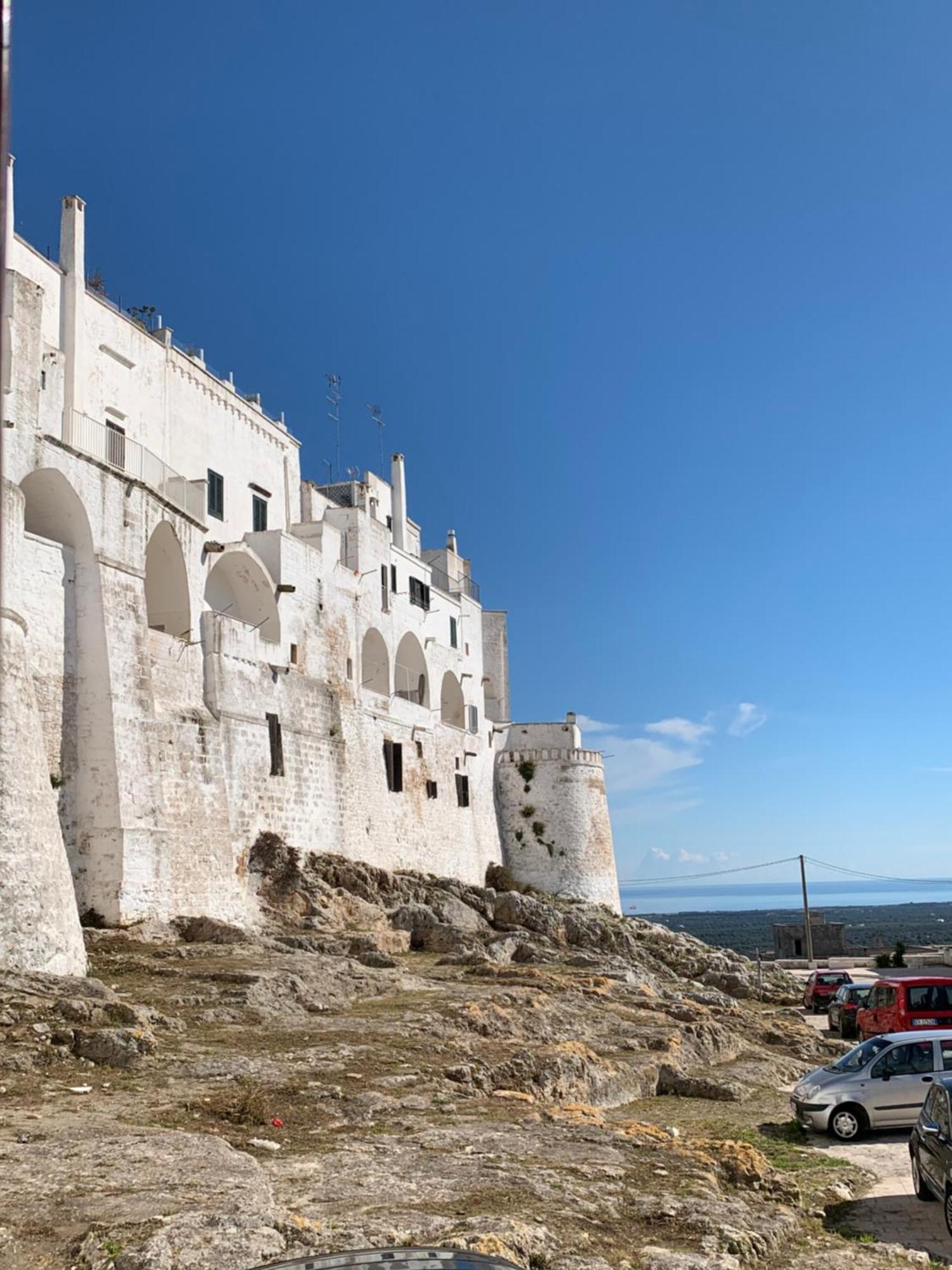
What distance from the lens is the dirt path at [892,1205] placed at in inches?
381

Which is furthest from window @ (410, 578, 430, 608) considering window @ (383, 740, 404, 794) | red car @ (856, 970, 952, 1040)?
red car @ (856, 970, 952, 1040)

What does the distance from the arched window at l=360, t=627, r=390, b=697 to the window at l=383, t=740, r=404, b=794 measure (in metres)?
2.20

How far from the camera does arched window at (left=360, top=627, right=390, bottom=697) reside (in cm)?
3891

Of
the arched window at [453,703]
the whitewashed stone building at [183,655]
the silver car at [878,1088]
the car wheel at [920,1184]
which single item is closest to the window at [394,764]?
the whitewashed stone building at [183,655]

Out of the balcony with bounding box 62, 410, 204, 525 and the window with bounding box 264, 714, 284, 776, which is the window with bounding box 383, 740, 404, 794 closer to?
the window with bounding box 264, 714, 284, 776

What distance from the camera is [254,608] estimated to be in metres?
31.7

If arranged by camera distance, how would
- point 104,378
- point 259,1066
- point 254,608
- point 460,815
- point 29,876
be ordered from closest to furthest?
point 259,1066
point 29,876
point 104,378
point 254,608
point 460,815

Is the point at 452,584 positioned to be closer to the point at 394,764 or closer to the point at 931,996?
the point at 394,764

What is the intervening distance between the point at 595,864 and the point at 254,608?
21.8 meters

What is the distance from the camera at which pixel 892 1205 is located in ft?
35.2

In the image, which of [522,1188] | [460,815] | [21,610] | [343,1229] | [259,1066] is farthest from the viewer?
[460,815]

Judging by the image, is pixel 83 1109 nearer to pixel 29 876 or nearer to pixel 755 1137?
pixel 29 876

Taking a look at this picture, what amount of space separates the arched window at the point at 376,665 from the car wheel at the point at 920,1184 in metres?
29.0

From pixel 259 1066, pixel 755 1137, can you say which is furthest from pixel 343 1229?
pixel 755 1137
